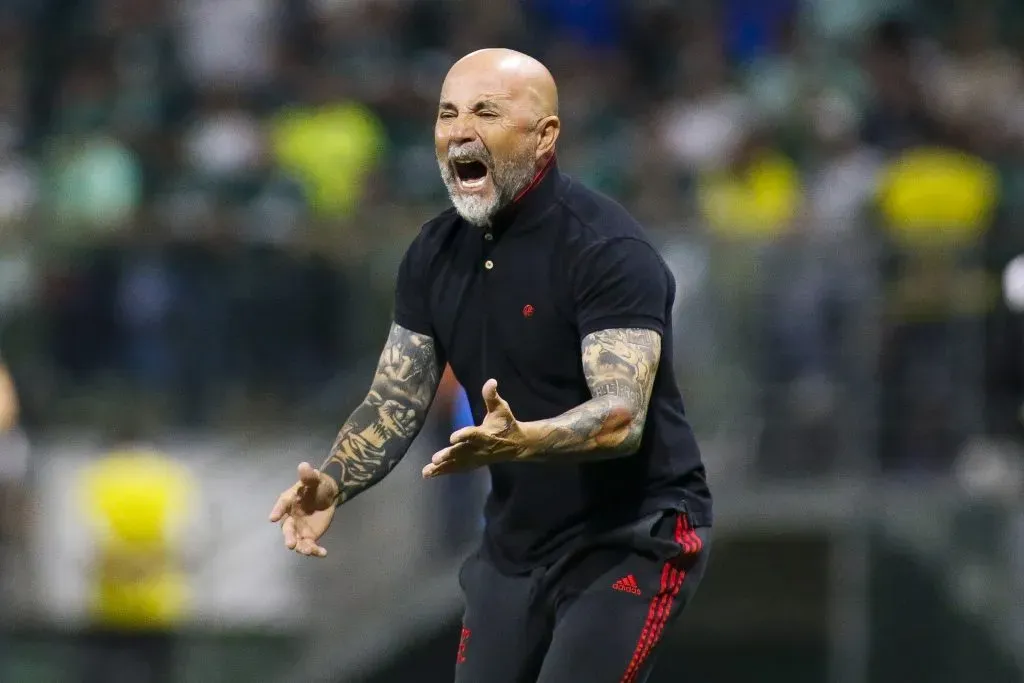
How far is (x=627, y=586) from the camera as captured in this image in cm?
468

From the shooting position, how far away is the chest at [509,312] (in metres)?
4.64

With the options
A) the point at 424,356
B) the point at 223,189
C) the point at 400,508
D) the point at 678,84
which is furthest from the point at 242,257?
the point at 424,356

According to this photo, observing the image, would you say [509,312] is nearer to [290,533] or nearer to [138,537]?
[290,533]

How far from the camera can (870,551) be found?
381 inches

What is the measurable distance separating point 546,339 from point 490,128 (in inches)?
22.1

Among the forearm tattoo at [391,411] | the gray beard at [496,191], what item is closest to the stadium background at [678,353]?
the forearm tattoo at [391,411]

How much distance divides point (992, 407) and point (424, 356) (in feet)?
15.7

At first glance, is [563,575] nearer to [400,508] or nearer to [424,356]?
[424,356]

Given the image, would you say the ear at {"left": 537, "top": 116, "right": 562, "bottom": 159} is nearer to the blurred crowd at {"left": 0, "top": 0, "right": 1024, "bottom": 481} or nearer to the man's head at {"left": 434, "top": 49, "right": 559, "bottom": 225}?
the man's head at {"left": 434, "top": 49, "right": 559, "bottom": 225}

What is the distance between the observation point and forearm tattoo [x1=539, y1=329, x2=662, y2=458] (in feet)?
13.7

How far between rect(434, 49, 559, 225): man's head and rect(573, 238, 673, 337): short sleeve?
0.97 ft

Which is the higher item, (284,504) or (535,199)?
(535,199)

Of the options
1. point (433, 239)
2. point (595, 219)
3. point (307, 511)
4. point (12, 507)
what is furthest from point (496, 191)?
point (12, 507)

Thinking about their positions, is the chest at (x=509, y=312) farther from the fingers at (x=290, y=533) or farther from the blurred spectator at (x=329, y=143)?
the blurred spectator at (x=329, y=143)
